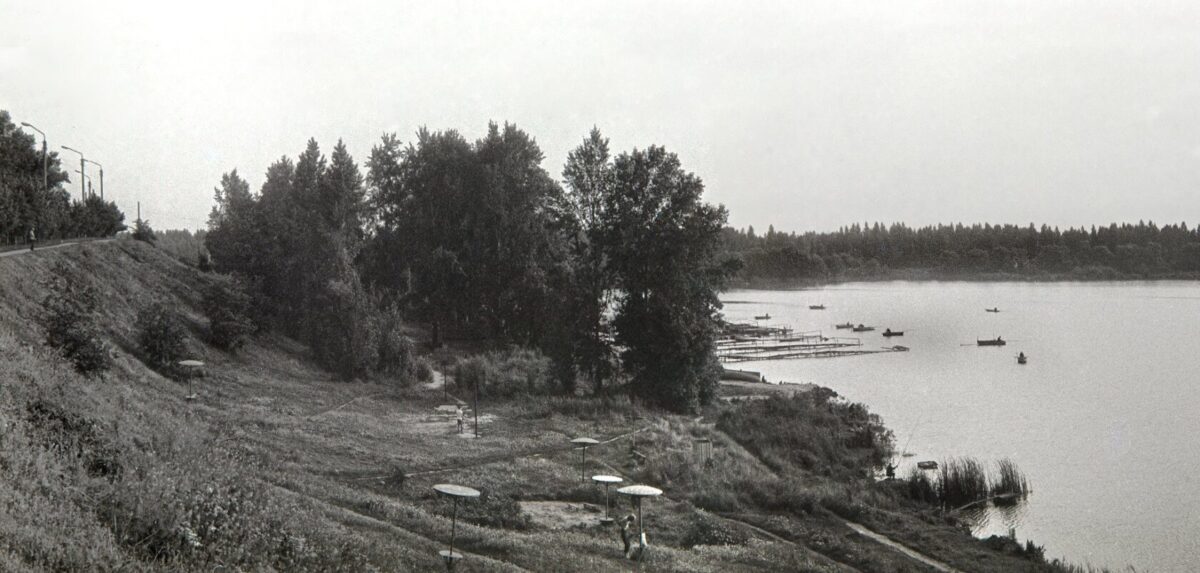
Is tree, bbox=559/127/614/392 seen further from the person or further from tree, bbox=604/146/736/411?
the person

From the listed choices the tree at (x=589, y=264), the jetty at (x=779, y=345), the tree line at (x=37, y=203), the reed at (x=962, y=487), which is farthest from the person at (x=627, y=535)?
the jetty at (x=779, y=345)

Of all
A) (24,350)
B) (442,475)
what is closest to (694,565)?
(442,475)

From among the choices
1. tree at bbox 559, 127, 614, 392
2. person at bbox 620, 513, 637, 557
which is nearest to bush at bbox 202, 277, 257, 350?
tree at bbox 559, 127, 614, 392

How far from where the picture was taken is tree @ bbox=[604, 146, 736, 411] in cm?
5381

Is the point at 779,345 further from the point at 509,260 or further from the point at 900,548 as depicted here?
the point at 900,548

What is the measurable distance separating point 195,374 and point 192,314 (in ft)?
43.7

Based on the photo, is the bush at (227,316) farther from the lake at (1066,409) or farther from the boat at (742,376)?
the boat at (742,376)

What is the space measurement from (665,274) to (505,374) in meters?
13.3

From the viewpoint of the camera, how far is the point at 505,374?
194 feet

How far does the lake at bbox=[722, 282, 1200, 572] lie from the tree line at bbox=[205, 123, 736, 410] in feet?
53.5

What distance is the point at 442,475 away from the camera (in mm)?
30781

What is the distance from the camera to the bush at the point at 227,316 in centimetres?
5056

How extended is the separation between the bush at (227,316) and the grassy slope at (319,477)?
0.99 m

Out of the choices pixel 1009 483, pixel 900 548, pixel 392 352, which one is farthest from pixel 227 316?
pixel 1009 483
